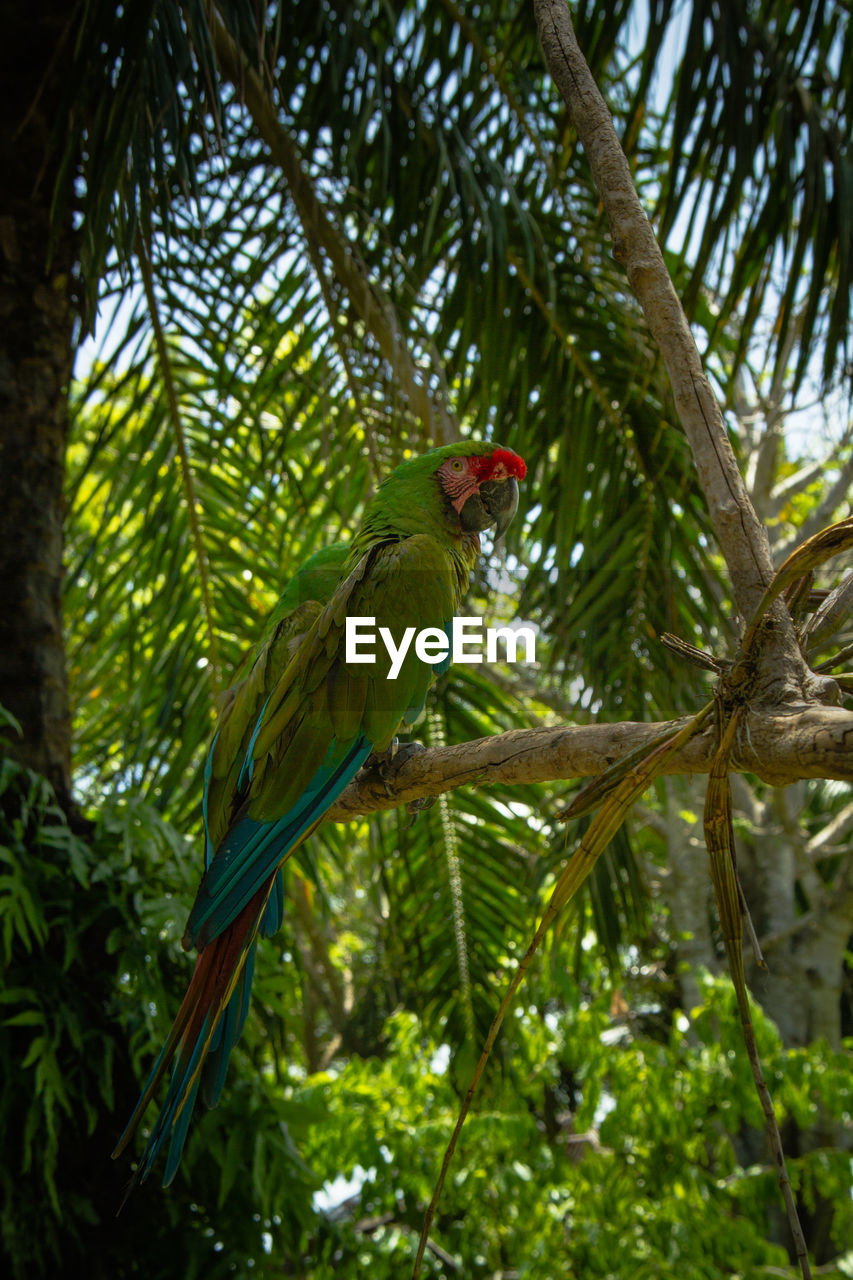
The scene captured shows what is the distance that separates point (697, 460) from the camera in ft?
2.12

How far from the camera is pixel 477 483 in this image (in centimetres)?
109

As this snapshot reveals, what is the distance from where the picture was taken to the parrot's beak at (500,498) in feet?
3.62

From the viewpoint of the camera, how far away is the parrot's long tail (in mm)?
626

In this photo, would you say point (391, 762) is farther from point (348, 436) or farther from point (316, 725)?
point (348, 436)

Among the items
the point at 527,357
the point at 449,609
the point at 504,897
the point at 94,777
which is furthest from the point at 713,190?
the point at 94,777

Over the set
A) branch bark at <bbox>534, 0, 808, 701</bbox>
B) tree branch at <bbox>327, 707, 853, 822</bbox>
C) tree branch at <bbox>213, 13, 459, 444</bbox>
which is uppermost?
tree branch at <bbox>213, 13, 459, 444</bbox>

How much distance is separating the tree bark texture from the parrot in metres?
0.79

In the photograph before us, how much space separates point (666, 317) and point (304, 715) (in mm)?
435

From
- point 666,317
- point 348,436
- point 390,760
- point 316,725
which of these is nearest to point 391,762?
point 390,760

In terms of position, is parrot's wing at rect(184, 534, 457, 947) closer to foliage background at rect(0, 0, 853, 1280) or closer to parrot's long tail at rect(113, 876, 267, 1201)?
parrot's long tail at rect(113, 876, 267, 1201)

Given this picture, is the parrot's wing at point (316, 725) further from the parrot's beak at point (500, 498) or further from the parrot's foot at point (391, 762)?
the parrot's beak at point (500, 498)

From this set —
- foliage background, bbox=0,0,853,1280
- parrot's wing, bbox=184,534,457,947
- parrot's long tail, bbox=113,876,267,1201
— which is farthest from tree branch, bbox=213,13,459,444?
parrot's long tail, bbox=113,876,267,1201

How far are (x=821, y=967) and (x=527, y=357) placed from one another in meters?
3.79

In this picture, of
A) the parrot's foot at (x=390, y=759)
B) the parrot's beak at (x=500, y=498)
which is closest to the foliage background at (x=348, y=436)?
the parrot's beak at (x=500, y=498)
